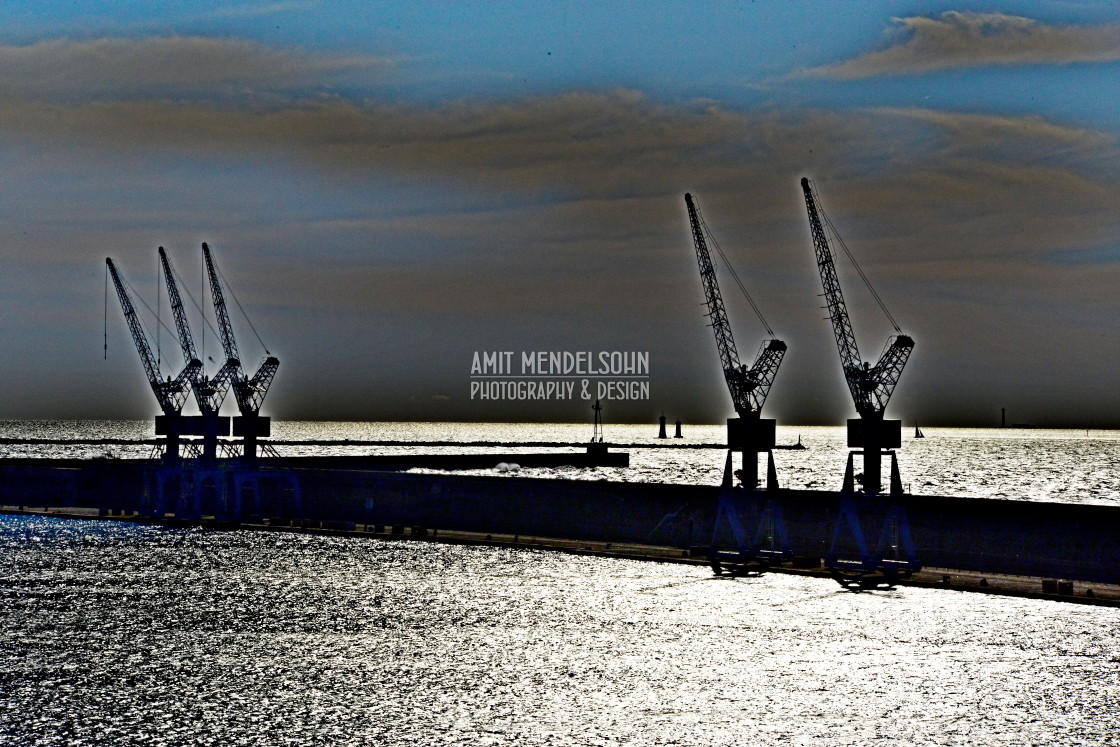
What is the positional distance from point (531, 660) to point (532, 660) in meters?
0.05

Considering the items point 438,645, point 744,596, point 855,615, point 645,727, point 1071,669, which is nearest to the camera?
point 645,727

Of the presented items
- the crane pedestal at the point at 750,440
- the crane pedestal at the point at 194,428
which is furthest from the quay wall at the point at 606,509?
the crane pedestal at the point at 194,428

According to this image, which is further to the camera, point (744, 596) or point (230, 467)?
point (230, 467)

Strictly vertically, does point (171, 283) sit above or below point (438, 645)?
above

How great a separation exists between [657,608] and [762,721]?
28.6 metres

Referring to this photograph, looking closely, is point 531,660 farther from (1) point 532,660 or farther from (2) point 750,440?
(2) point 750,440

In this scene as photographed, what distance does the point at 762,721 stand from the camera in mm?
51906

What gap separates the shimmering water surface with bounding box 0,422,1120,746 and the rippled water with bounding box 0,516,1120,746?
0.19 metres

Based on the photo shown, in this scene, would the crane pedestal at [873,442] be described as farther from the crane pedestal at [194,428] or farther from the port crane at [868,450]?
the crane pedestal at [194,428]

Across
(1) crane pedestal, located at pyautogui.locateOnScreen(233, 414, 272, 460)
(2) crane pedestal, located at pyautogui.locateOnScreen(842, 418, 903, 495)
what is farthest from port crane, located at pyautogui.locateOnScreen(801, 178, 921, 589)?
(1) crane pedestal, located at pyautogui.locateOnScreen(233, 414, 272, 460)

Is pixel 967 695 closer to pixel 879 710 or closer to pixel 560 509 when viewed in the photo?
pixel 879 710

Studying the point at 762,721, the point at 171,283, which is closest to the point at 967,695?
the point at 762,721

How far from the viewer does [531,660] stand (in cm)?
6481

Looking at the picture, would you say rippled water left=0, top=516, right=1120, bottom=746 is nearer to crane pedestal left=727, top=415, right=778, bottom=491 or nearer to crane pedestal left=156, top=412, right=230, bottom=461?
crane pedestal left=727, top=415, right=778, bottom=491
